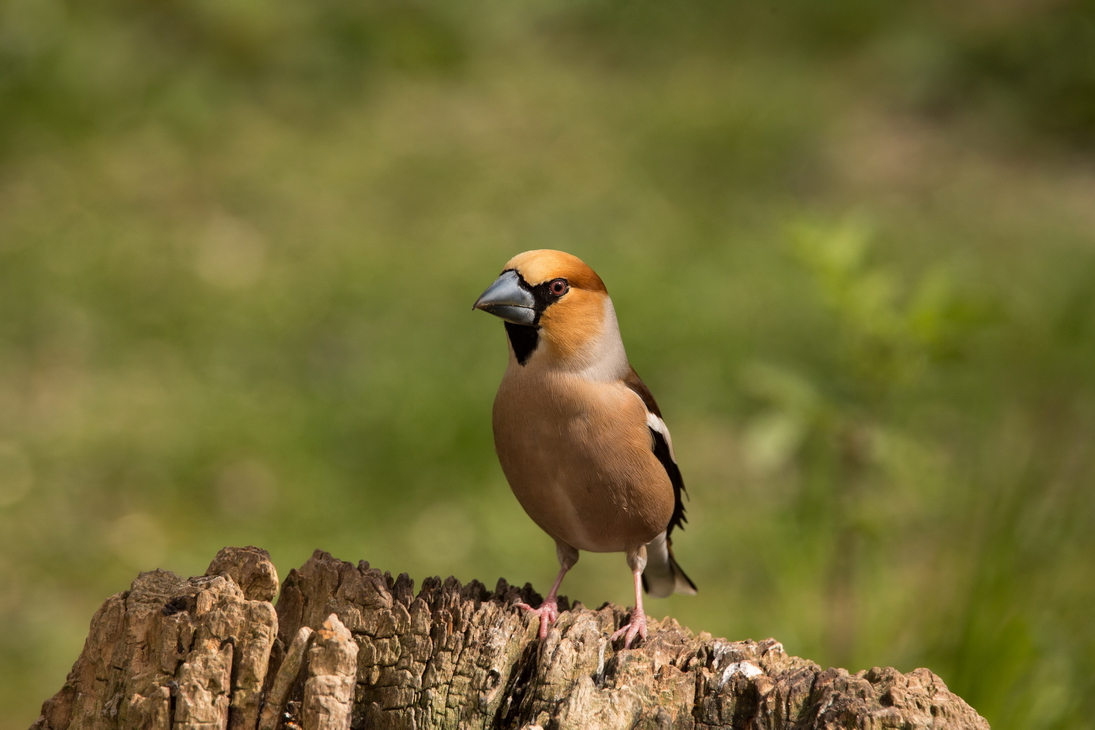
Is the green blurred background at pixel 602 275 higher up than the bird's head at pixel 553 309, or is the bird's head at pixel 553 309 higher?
the green blurred background at pixel 602 275

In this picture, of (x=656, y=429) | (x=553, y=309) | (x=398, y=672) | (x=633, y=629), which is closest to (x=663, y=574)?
(x=656, y=429)

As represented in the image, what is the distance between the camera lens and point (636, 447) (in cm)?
409

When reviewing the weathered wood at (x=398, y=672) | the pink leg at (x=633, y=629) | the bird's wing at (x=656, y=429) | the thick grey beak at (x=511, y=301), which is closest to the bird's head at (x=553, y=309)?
the thick grey beak at (x=511, y=301)

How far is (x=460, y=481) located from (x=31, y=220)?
16.1 feet

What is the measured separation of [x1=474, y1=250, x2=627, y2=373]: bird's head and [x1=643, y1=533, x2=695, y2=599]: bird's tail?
1.09 metres

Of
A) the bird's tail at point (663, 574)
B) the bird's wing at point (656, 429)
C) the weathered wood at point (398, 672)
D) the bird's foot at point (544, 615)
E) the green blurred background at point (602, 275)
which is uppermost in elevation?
the green blurred background at point (602, 275)

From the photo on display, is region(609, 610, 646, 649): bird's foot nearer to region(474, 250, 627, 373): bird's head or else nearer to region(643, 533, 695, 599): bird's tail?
region(474, 250, 627, 373): bird's head

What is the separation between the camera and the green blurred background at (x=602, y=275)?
523 centimetres

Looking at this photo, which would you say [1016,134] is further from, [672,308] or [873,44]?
[672,308]

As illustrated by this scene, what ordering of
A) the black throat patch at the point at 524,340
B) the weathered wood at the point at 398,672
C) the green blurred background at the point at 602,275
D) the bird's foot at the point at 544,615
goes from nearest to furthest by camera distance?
1. the weathered wood at the point at 398,672
2. the bird's foot at the point at 544,615
3. the black throat patch at the point at 524,340
4. the green blurred background at the point at 602,275

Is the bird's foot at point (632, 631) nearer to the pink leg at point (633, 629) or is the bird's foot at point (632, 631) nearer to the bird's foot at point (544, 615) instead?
the pink leg at point (633, 629)

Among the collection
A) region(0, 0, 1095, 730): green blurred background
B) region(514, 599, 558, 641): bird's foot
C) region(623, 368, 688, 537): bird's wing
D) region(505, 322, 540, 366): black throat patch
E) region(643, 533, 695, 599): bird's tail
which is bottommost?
region(514, 599, 558, 641): bird's foot

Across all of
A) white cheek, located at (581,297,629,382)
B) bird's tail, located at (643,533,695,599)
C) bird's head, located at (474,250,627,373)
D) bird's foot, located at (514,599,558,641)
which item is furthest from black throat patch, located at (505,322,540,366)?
bird's tail, located at (643,533,695,599)

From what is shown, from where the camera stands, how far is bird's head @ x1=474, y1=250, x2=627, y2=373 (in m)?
4.02
